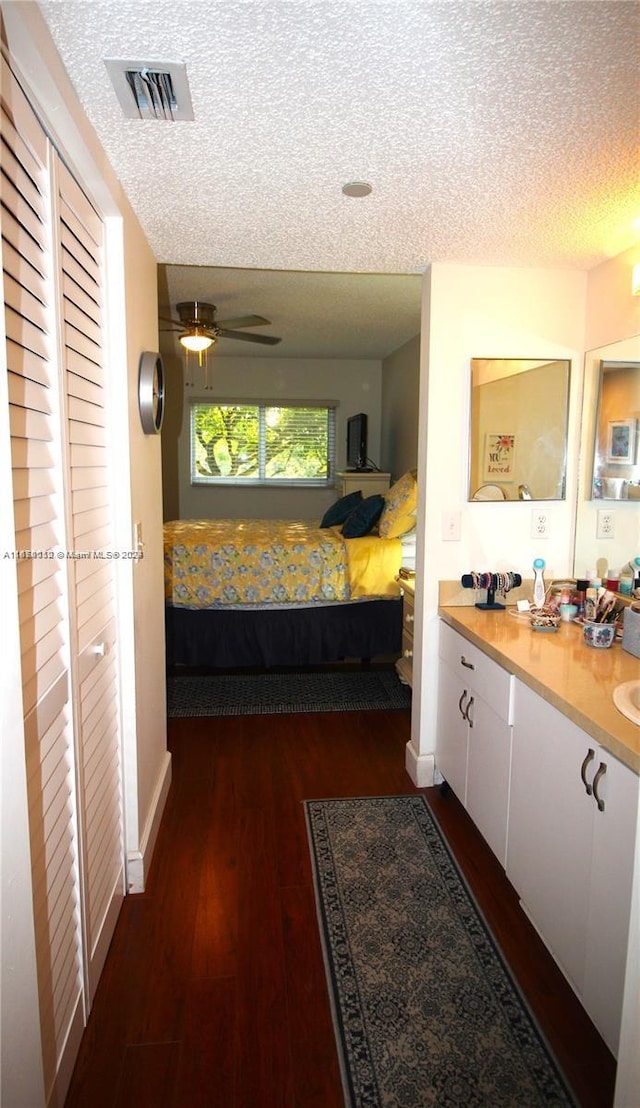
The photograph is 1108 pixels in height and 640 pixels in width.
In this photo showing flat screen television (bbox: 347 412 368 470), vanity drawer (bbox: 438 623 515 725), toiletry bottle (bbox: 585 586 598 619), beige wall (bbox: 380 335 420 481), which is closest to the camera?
vanity drawer (bbox: 438 623 515 725)

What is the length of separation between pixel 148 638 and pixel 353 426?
4.52 meters

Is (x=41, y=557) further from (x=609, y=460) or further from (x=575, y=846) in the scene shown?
(x=609, y=460)

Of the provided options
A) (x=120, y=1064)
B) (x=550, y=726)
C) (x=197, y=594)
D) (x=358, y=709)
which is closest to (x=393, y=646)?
(x=358, y=709)

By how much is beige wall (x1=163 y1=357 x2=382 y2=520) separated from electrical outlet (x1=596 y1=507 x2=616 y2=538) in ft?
14.4

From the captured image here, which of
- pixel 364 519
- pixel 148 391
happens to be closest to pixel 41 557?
pixel 148 391

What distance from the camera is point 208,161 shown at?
1.73 meters

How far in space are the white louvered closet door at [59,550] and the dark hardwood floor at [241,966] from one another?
0.13 m

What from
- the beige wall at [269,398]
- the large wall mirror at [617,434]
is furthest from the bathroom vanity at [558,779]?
the beige wall at [269,398]

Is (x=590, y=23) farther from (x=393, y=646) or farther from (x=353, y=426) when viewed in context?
(x=353, y=426)

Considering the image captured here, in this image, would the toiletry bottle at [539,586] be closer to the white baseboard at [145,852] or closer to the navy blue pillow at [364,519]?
the white baseboard at [145,852]

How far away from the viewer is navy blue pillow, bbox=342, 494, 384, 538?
14.1 ft

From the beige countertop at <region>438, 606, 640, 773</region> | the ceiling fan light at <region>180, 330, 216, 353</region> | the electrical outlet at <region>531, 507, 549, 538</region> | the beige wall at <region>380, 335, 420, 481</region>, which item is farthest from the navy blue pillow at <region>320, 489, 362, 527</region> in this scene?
the beige countertop at <region>438, 606, 640, 773</region>

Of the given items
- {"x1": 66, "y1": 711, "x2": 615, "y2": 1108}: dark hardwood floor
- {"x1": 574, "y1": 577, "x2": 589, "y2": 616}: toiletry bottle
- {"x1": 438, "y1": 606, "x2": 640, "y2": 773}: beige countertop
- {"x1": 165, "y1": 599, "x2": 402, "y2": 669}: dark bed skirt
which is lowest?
{"x1": 66, "y1": 711, "x2": 615, "y2": 1108}: dark hardwood floor

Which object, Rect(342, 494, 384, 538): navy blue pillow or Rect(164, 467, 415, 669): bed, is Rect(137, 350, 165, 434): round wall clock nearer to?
Rect(164, 467, 415, 669): bed
